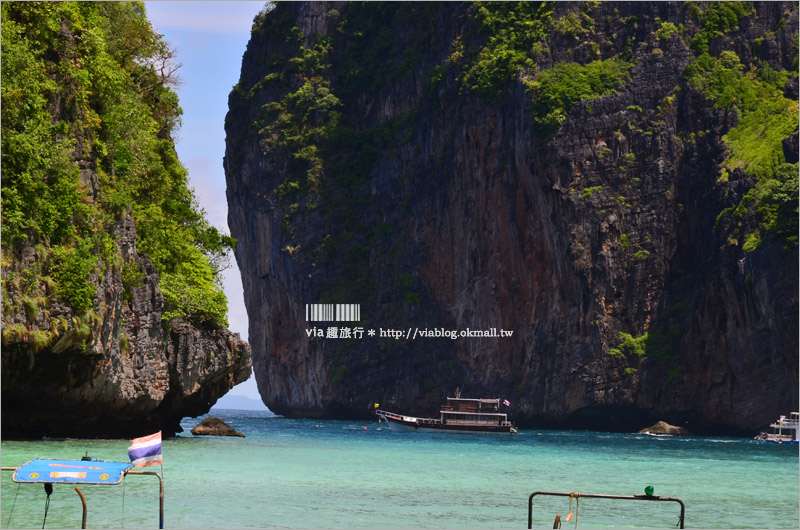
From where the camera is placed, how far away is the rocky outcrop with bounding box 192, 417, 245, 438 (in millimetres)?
54656

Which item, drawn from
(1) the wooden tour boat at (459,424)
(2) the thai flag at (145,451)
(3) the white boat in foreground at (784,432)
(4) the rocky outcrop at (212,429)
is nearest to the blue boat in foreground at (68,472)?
(2) the thai flag at (145,451)

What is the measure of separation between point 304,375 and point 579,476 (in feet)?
255

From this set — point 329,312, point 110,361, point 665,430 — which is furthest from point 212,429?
point 329,312

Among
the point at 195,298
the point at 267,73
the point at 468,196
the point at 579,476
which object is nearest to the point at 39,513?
the point at 579,476

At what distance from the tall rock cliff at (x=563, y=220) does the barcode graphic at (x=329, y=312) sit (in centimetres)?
88

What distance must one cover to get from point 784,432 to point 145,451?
6863cm

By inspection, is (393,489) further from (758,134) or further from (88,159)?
(758,134)

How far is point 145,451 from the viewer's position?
49.6 feet

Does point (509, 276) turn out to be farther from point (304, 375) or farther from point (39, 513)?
point (39, 513)

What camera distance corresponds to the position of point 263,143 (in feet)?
381

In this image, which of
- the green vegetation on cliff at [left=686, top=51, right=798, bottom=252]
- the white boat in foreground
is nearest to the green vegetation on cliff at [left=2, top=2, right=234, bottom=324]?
the white boat in foreground

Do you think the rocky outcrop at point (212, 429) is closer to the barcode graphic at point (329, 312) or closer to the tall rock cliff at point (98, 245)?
the tall rock cliff at point (98, 245)

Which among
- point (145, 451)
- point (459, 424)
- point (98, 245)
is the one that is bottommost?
point (459, 424)

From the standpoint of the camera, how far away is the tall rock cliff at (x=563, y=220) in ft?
268
